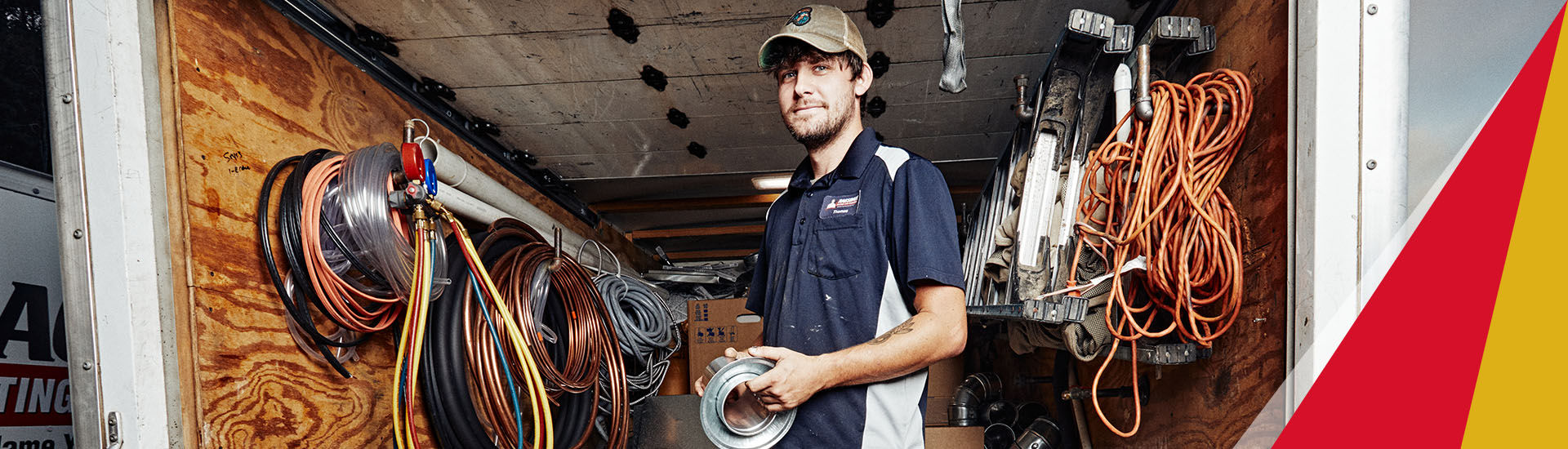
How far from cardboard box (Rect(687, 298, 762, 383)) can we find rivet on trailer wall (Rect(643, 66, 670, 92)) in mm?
1189

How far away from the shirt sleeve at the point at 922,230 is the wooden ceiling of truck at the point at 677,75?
35.3 inches

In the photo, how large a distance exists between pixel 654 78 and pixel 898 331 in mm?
1634

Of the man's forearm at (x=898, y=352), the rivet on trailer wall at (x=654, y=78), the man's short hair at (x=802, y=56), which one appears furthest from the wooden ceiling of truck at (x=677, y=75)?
the man's forearm at (x=898, y=352)

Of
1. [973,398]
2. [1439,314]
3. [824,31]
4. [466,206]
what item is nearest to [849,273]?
[824,31]

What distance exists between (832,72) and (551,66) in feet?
4.31

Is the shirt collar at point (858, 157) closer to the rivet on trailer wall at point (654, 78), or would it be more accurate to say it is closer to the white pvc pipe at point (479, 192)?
the rivet on trailer wall at point (654, 78)

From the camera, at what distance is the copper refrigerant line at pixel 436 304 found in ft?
6.18

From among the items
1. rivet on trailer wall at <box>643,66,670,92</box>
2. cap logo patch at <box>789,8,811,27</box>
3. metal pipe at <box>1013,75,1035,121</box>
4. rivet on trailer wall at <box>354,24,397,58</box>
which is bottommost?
metal pipe at <box>1013,75,1035,121</box>

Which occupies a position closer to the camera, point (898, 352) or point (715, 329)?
point (898, 352)

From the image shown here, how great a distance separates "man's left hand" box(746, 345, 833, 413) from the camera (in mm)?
1294

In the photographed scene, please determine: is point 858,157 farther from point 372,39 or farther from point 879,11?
point 372,39

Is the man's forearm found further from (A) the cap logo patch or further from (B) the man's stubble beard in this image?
(A) the cap logo patch

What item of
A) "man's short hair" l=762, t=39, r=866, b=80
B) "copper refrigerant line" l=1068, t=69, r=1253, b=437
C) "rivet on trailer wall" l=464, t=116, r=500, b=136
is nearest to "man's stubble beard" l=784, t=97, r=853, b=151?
"man's short hair" l=762, t=39, r=866, b=80

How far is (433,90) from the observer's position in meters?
2.76
